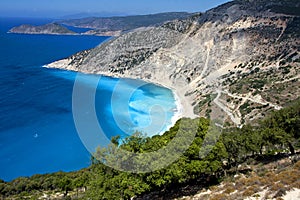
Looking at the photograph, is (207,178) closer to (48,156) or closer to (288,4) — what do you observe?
(48,156)

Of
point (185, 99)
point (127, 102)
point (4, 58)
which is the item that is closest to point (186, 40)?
point (185, 99)

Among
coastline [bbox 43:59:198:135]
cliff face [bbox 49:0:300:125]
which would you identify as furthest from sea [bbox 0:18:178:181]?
cliff face [bbox 49:0:300:125]

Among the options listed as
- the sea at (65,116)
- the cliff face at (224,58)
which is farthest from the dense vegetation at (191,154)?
the cliff face at (224,58)

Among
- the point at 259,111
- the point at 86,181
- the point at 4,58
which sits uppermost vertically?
the point at 4,58

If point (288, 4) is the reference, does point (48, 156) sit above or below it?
→ below

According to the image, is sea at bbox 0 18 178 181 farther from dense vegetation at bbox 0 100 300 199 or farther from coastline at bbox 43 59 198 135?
dense vegetation at bbox 0 100 300 199

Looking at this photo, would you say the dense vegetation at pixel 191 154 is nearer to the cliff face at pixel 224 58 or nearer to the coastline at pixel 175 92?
the cliff face at pixel 224 58

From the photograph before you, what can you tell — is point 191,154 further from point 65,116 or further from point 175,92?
point 175,92
